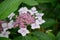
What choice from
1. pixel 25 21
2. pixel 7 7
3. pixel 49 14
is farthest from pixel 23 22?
pixel 49 14

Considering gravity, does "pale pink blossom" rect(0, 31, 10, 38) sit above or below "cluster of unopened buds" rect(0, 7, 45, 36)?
below

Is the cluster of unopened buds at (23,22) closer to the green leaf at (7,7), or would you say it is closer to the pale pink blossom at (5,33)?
the pale pink blossom at (5,33)

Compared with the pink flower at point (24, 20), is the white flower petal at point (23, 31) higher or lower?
lower

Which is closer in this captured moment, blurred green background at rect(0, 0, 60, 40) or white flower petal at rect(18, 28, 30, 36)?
white flower petal at rect(18, 28, 30, 36)

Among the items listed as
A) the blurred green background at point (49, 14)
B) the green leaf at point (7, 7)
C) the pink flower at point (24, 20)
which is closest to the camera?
the green leaf at point (7, 7)

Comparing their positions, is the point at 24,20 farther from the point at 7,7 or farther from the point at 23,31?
the point at 7,7

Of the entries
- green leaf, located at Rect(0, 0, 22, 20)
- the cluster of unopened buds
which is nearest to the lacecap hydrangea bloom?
the cluster of unopened buds

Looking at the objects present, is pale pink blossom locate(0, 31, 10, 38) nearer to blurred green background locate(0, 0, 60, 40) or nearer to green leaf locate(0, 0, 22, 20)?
blurred green background locate(0, 0, 60, 40)

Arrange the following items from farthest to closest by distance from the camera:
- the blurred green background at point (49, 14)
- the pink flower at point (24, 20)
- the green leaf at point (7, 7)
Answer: the blurred green background at point (49, 14) < the pink flower at point (24, 20) < the green leaf at point (7, 7)

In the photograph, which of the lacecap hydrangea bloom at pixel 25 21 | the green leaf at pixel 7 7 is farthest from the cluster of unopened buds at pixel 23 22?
the green leaf at pixel 7 7

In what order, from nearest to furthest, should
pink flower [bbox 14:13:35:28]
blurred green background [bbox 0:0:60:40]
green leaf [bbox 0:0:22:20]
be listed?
green leaf [bbox 0:0:22:20] → pink flower [bbox 14:13:35:28] → blurred green background [bbox 0:0:60:40]

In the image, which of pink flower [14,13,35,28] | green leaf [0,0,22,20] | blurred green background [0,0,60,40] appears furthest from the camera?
blurred green background [0,0,60,40]

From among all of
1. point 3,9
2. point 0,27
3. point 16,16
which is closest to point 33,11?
point 16,16
